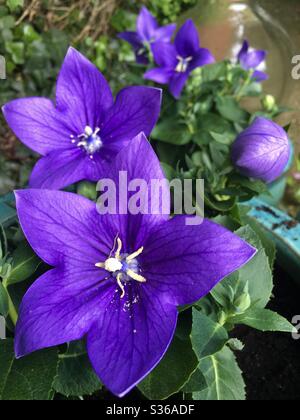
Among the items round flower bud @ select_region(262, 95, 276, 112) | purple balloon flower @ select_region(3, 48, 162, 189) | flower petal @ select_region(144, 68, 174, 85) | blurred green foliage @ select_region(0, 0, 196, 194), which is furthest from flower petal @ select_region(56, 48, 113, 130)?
blurred green foliage @ select_region(0, 0, 196, 194)

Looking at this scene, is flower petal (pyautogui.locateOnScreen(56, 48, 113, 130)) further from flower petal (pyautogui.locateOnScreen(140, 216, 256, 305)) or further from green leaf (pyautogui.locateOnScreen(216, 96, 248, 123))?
green leaf (pyautogui.locateOnScreen(216, 96, 248, 123))

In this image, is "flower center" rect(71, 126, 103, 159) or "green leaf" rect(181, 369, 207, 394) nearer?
"green leaf" rect(181, 369, 207, 394)

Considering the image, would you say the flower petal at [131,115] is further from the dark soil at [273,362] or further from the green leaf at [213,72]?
the green leaf at [213,72]

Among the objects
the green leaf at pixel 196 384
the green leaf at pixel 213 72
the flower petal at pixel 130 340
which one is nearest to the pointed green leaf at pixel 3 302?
the flower petal at pixel 130 340

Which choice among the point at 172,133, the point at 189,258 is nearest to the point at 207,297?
the point at 189,258

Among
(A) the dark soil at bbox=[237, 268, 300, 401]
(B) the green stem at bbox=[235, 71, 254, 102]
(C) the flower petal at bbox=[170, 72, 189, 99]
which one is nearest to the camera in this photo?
(A) the dark soil at bbox=[237, 268, 300, 401]
